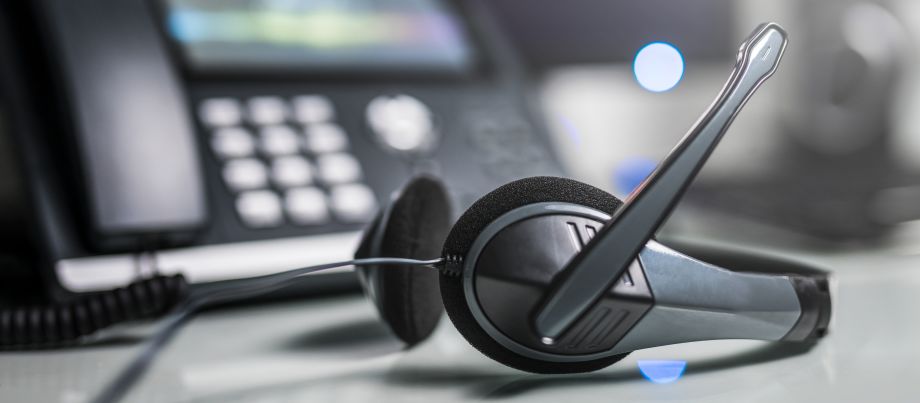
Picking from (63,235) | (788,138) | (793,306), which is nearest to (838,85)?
(788,138)

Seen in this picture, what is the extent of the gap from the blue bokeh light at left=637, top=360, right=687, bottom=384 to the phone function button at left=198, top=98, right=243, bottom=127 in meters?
0.28

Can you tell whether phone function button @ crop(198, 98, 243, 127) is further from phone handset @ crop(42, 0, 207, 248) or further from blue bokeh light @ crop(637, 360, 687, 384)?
blue bokeh light @ crop(637, 360, 687, 384)

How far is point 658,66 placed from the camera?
3.23ft

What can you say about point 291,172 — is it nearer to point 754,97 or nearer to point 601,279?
point 601,279

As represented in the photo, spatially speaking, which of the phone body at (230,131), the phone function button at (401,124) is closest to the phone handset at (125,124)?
the phone body at (230,131)

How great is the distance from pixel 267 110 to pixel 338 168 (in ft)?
0.20

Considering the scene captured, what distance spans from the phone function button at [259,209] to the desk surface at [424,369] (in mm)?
66

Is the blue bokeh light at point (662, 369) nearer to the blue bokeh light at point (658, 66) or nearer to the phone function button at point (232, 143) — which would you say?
the phone function button at point (232, 143)

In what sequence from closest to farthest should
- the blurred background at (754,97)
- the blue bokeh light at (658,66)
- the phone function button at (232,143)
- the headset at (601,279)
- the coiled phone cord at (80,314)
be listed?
the headset at (601,279)
the coiled phone cord at (80,314)
the phone function button at (232,143)
the blurred background at (754,97)
the blue bokeh light at (658,66)

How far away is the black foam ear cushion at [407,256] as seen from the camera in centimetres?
29

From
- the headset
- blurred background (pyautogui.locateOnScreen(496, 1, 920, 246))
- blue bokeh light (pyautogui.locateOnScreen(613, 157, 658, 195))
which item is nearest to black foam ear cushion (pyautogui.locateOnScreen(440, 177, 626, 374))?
the headset

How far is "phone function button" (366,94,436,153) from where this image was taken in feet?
1.56

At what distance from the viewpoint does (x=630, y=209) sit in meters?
0.22

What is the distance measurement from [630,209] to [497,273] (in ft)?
0.14
